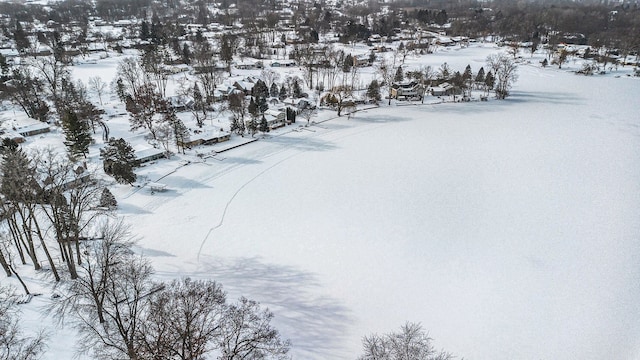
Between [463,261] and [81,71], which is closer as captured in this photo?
[463,261]

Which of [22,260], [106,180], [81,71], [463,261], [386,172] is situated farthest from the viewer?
[81,71]

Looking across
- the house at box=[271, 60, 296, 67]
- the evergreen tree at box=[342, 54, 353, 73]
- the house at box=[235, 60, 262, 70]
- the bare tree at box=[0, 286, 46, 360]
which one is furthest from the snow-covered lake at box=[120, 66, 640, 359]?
the house at box=[271, 60, 296, 67]

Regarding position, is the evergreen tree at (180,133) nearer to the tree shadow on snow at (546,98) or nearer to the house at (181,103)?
the house at (181,103)

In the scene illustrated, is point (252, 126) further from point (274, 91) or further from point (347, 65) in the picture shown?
point (347, 65)

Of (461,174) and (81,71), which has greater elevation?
(81,71)

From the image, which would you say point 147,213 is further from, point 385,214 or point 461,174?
point 461,174

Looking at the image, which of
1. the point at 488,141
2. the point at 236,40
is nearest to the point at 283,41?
the point at 236,40
